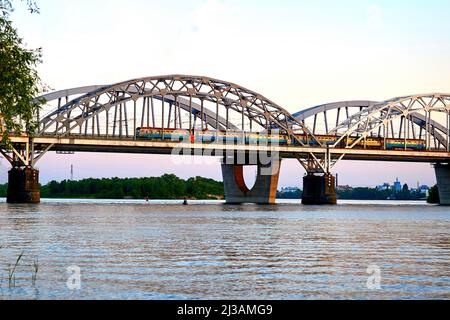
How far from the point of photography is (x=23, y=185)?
372ft

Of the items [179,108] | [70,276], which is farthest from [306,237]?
[179,108]

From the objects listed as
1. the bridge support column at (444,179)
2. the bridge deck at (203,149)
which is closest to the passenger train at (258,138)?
Result: the bridge deck at (203,149)

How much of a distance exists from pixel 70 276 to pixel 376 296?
943 cm

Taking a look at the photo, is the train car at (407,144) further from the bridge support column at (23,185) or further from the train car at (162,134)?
the bridge support column at (23,185)

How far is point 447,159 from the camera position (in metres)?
151

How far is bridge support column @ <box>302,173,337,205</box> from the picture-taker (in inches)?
5443

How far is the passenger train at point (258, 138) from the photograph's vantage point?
4906 inches

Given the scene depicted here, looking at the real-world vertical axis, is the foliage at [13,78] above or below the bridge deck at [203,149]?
below

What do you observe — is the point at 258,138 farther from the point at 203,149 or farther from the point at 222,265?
the point at 222,265

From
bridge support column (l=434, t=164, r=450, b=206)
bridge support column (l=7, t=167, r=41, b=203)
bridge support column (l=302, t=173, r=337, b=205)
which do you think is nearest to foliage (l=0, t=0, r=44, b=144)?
bridge support column (l=7, t=167, r=41, b=203)

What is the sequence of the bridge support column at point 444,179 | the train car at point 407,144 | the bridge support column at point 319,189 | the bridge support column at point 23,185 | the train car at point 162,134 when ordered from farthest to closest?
the bridge support column at point 444,179, the train car at point 407,144, the bridge support column at point 319,189, the train car at point 162,134, the bridge support column at point 23,185

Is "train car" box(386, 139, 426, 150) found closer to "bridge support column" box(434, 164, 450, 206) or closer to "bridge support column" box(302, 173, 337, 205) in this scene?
"bridge support column" box(434, 164, 450, 206)

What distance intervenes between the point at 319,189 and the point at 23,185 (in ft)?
172

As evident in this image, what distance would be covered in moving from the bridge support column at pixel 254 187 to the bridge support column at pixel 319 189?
543 centimetres
